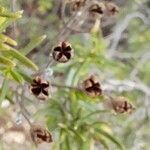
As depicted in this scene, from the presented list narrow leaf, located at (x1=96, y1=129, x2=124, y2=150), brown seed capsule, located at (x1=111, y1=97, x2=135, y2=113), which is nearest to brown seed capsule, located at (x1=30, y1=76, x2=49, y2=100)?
brown seed capsule, located at (x1=111, y1=97, x2=135, y2=113)

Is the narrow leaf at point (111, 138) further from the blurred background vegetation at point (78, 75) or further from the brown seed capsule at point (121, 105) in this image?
the brown seed capsule at point (121, 105)

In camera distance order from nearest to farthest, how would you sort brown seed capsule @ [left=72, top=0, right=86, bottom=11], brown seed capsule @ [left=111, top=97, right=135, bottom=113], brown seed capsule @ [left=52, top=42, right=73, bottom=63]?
brown seed capsule @ [left=52, top=42, right=73, bottom=63] → brown seed capsule @ [left=111, top=97, right=135, bottom=113] → brown seed capsule @ [left=72, top=0, right=86, bottom=11]

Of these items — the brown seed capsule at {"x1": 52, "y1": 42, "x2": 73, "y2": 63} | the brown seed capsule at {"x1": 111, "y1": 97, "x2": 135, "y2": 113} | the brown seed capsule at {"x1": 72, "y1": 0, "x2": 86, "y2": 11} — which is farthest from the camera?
the brown seed capsule at {"x1": 72, "y1": 0, "x2": 86, "y2": 11}

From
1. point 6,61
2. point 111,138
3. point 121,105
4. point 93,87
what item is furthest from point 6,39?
point 111,138

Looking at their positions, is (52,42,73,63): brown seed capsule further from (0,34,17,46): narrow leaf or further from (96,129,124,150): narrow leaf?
→ (96,129,124,150): narrow leaf

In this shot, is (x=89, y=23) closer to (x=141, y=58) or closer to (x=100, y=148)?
(x=141, y=58)

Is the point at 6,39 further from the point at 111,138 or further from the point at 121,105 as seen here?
the point at 111,138
